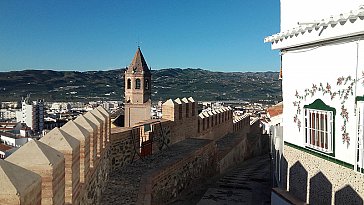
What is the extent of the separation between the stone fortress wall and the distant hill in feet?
296

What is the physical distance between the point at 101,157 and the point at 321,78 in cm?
390

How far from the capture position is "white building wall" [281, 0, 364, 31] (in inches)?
218

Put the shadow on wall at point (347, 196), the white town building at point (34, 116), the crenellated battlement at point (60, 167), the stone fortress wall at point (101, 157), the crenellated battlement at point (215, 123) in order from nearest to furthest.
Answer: the crenellated battlement at point (60, 167) → the stone fortress wall at point (101, 157) → the shadow on wall at point (347, 196) → the crenellated battlement at point (215, 123) → the white town building at point (34, 116)

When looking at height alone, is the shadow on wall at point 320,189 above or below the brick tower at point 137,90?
below

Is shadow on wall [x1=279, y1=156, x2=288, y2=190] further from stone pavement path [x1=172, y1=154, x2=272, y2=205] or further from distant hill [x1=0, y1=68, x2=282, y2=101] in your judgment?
distant hill [x1=0, y1=68, x2=282, y2=101]

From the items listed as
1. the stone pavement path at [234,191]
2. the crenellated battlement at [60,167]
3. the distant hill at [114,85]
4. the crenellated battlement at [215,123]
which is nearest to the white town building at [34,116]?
the distant hill at [114,85]

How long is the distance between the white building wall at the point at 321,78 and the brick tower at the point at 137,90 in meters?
31.8

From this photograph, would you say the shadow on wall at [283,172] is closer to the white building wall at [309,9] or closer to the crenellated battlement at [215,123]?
the white building wall at [309,9]

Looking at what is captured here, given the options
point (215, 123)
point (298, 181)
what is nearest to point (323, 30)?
point (298, 181)

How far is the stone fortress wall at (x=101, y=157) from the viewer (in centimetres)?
275

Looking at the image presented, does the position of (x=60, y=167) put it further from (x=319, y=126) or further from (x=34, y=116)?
(x=34, y=116)

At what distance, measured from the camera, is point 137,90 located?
40.0 meters

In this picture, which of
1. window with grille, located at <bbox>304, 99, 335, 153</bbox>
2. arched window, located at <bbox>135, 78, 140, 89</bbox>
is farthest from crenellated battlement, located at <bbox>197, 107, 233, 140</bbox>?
Answer: arched window, located at <bbox>135, 78, 140, 89</bbox>

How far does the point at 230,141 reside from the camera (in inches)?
703
